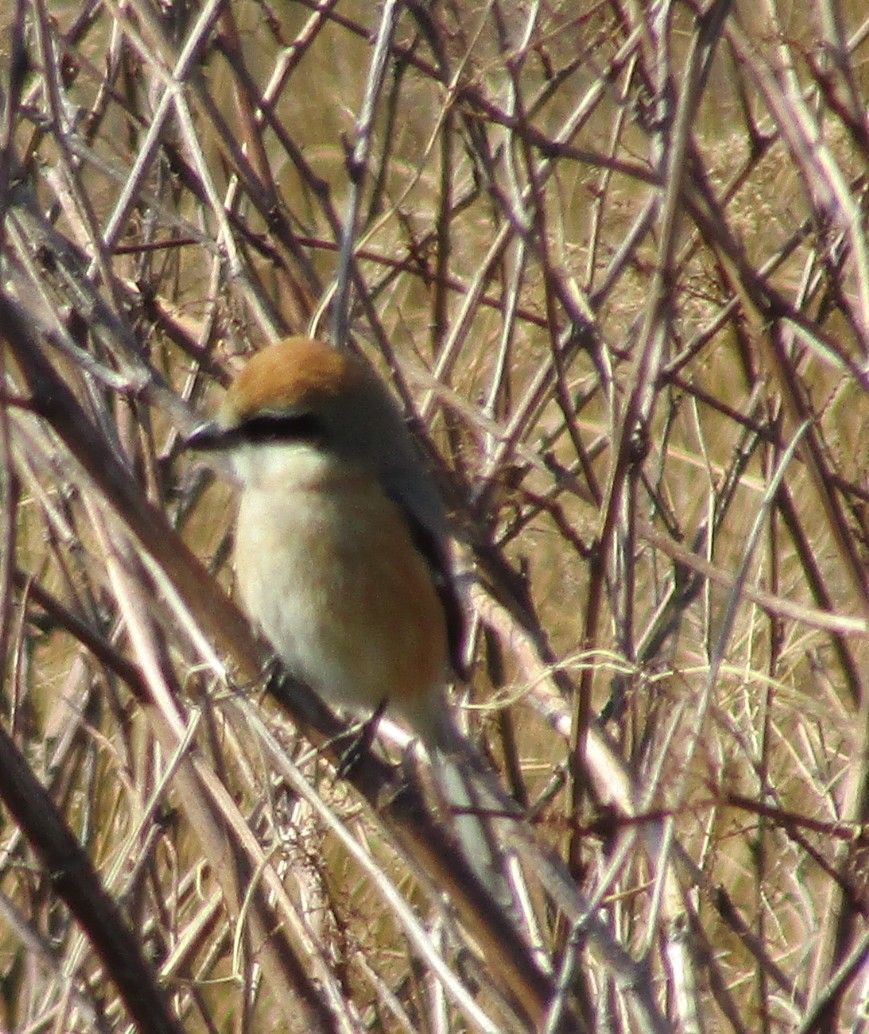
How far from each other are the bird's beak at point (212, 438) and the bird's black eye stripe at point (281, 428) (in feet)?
0.11

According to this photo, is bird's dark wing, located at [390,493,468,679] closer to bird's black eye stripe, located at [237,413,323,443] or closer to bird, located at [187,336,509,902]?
bird, located at [187,336,509,902]

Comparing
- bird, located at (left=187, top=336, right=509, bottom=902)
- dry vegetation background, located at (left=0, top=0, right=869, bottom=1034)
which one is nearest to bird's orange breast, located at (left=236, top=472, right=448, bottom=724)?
bird, located at (left=187, top=336, right=509, bottom=902)

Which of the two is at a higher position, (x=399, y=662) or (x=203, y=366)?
(x=203, y=366)

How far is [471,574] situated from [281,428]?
49cm

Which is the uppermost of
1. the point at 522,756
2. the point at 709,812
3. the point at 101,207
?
the point at 101,207

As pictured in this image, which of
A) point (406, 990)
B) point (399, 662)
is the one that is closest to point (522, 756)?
point (406, 990)

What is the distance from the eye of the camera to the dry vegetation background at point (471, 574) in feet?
6.34

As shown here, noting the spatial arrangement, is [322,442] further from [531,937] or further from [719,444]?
[719,444]

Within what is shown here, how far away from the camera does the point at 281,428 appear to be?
2.83m

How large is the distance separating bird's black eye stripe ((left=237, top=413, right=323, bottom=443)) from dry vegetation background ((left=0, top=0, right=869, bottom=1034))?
165 mm

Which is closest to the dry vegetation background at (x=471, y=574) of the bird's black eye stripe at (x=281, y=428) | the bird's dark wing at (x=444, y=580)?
the bird's dark wing at (x=444, y=580)

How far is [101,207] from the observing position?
12.6 feet

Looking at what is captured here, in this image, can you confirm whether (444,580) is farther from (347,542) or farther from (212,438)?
(212,438)

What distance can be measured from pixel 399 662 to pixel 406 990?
0.78m
